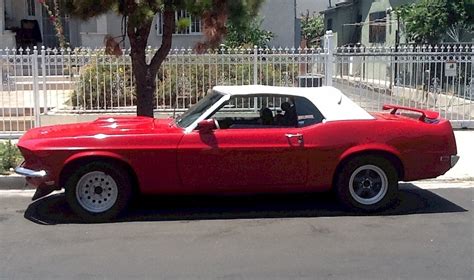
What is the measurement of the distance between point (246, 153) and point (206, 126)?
20.5 inches

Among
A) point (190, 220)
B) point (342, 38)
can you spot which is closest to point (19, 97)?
point (190, 220)

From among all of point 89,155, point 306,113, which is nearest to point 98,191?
point 89,155

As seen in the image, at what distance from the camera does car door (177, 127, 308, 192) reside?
6.62 meters

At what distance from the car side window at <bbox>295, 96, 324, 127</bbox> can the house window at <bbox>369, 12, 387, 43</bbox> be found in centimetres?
1670

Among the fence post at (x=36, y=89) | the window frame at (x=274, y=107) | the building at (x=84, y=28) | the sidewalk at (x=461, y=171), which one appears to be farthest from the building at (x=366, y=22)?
the window frame at (x=274, y=107)

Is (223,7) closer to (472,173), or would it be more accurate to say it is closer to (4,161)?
(4,161)

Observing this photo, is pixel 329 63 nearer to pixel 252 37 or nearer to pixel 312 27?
pixel 252 37

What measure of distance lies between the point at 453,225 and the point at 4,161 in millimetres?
6057

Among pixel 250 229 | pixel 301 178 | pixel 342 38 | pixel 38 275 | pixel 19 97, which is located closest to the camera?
pixel 38 275

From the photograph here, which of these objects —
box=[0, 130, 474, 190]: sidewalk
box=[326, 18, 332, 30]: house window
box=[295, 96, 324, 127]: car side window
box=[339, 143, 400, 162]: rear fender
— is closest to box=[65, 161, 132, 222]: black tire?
box=[295, 96, 324, 127]: car side window

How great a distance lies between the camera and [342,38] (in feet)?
92.3

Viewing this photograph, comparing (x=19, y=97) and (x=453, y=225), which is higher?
(x=19, y=97)

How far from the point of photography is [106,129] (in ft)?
22.6

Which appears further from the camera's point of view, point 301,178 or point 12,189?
point 12,189
